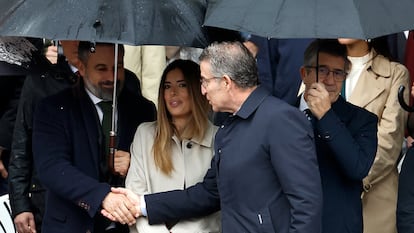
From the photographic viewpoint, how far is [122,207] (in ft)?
16.2

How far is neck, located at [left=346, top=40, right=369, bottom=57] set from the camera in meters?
6.11

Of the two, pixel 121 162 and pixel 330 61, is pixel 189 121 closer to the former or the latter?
pixel 121 162

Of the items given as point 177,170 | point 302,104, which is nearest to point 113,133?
point 177,170

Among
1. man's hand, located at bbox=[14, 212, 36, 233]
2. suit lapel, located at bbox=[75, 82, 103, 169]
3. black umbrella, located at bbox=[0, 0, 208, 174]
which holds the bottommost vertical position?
man's hand, located at bbox=[14, 212, 36, 233]

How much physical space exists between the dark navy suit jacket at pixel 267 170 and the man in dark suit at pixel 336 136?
33 cm

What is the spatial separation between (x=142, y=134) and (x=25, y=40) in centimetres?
96

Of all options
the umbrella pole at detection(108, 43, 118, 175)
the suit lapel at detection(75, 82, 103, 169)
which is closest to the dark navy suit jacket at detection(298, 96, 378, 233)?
the umbrella pole at detection(108, 43, 118, 175)

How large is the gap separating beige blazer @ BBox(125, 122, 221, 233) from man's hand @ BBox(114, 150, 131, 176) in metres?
0.04

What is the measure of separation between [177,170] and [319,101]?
0.89 metres

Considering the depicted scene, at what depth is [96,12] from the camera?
15.0ft

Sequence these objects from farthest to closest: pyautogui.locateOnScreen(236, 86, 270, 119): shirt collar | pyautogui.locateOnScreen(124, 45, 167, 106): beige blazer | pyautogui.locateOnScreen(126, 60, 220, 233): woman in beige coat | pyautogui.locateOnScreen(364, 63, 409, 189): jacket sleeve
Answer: pyautogui.locateOnScreen(124, 45, 167, 106): beige blazer → pyautogui.locateOnScreen(364, 63, 409, 189): jacket sleeve → pyautogui.locateOnScreen(126, 60, 220, 233): woman in beige coat → pyautogui.locateOnScreen(236, 86, 270, 119): shirt collar

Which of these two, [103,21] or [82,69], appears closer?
[103,21]

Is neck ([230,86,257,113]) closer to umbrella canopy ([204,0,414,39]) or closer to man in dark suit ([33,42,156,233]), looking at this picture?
umbrella canopy ([204,0,414,39])

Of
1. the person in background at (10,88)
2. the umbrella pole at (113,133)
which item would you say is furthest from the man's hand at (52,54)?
the umbrella pole at (113,133)
